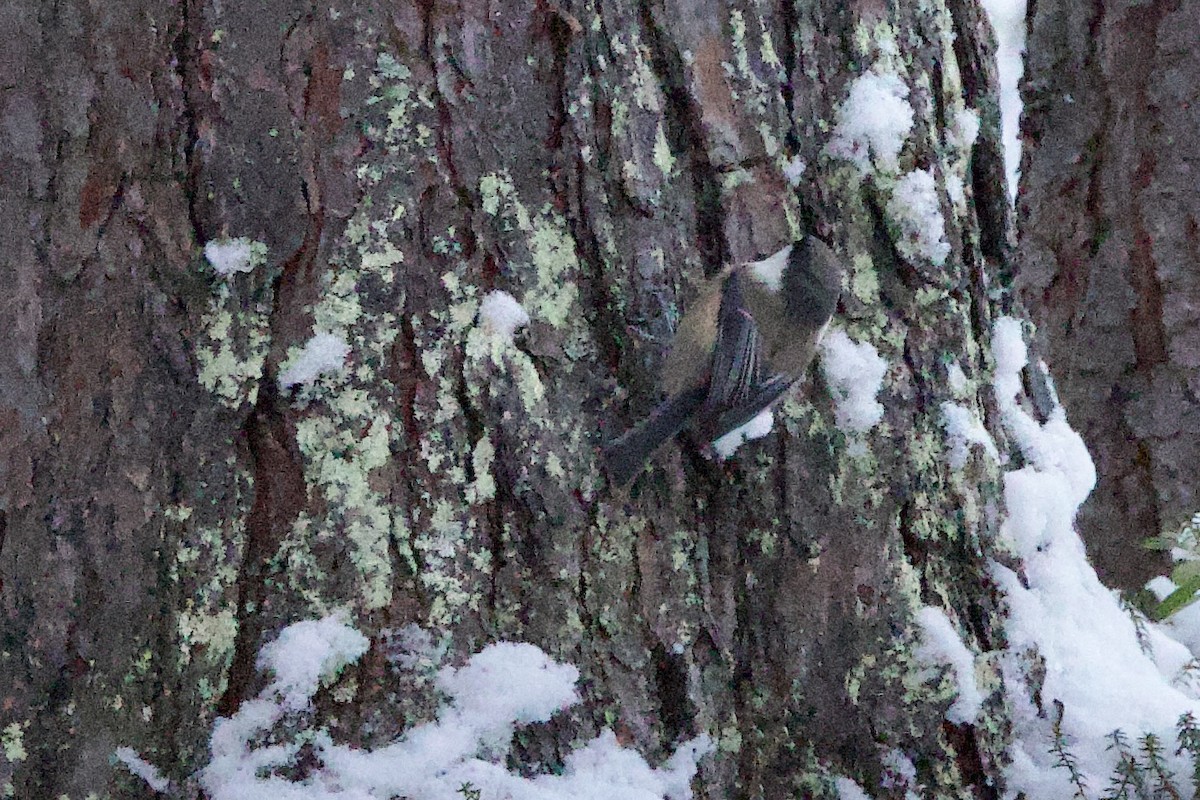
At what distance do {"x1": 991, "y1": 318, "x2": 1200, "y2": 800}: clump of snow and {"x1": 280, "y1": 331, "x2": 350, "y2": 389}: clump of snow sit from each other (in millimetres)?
1149

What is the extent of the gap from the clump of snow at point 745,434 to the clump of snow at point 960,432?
318 mm

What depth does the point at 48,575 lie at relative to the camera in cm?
146

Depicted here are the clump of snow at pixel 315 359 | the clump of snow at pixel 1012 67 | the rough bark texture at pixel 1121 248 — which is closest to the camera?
the clump of snow at pixel 315 359

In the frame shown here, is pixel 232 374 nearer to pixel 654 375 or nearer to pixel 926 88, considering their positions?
pixel 654 375

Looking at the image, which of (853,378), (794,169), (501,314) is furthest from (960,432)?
(501,314)

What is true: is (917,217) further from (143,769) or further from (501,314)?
(143,769)

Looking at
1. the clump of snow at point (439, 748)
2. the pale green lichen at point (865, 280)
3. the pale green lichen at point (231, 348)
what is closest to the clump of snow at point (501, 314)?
the pale green lichen at point (231, 348)

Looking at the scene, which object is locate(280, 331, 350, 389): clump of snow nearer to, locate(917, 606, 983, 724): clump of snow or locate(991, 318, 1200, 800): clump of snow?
locate(917, 606, 983, 724): clump of snow

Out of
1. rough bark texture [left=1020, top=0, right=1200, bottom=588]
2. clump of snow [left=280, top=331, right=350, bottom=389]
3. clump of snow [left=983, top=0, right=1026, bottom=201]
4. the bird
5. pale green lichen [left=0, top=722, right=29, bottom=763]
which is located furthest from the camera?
clump of snow [left=983, top=0, right=1026, bottom=201]

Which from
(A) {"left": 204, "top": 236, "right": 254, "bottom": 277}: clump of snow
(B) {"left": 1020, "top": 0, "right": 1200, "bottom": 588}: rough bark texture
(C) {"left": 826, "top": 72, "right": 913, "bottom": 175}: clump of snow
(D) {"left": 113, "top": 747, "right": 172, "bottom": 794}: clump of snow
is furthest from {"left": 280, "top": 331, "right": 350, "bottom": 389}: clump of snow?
(B) {"left": 1020, "top": 0, "right": 1200, "bottom": 588}: rough bark texture

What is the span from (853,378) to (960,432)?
21cm

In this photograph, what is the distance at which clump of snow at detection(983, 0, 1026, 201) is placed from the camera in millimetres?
3205

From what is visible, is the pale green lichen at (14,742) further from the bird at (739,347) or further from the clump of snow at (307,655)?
the bird at (739,347)

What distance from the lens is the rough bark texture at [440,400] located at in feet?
4.89
